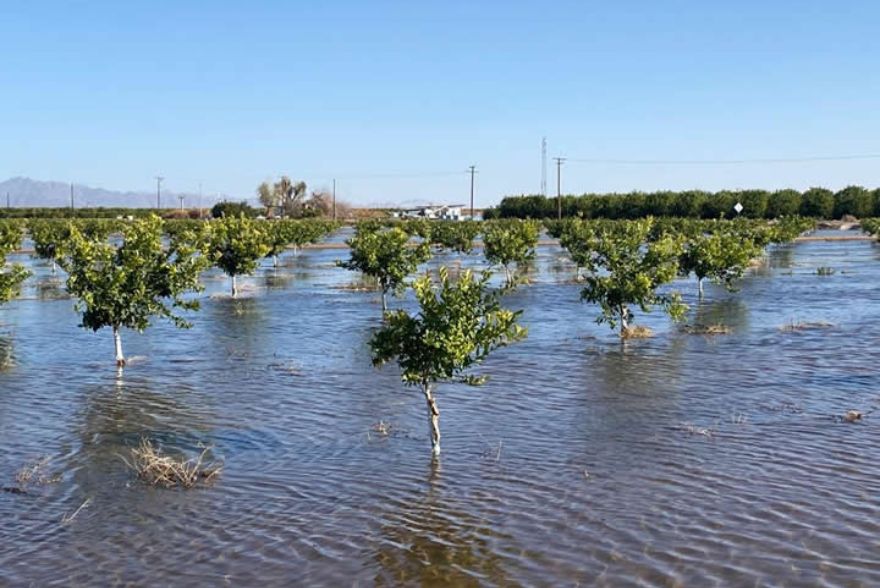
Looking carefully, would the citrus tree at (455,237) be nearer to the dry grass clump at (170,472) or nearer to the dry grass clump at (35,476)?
the dry grass clump at (35,476)

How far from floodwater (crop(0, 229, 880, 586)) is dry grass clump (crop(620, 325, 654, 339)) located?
0.63m

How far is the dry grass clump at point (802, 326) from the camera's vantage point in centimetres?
3060

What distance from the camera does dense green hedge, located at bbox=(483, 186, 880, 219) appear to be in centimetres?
Answer: 12912

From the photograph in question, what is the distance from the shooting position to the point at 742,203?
131 meters

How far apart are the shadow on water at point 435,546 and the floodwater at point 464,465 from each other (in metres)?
0.04

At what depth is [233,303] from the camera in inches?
1636

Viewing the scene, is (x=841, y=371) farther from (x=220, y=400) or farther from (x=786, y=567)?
(x=220, y=400)

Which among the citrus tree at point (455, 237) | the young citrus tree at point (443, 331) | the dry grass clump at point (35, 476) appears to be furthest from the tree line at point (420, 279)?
the citrus tree at point (455, 237)

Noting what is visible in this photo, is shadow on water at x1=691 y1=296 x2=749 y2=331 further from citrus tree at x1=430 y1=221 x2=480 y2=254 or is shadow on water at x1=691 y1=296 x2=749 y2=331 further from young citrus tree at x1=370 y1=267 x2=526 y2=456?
citrus tree at x1=430 y1=221 x2=480 y2=254

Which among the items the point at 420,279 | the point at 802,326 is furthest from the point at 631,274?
the point at 420,279

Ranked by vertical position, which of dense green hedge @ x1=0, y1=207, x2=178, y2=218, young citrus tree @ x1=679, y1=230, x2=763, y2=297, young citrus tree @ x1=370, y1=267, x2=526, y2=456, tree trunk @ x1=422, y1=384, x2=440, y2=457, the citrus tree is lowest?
tree trunk @ x1=422, y1=384, x2=440, y2=457

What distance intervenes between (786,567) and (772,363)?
1428 centimetres

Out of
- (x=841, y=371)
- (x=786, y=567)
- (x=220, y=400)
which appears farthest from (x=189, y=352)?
(x=786, y=567)

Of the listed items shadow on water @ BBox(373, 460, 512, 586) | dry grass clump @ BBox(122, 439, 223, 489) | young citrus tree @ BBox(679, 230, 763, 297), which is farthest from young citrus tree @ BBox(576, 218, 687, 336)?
dry grass clump @ BBox(122, 439, 223, 489)
